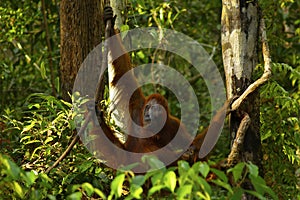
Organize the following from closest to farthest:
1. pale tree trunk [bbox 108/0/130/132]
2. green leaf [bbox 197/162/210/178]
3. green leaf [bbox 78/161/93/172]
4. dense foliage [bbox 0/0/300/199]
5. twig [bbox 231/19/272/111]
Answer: green leaf [bbox 197/162/210/178] → dense foliage [bbox 0/0/300/199] → green leaf [bbox 78/161/93/172] → twig [bbox 231/19/272/111] → pale tree trunk [bbox 108/0/130/132]

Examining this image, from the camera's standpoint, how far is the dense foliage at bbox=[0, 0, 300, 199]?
2266 mm

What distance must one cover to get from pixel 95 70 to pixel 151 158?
1944mm

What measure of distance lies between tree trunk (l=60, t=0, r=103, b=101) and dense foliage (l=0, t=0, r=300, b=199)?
19 cm

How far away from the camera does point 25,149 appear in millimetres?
3604

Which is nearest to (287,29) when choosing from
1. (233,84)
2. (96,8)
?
(96,8)

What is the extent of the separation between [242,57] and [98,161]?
1.03m

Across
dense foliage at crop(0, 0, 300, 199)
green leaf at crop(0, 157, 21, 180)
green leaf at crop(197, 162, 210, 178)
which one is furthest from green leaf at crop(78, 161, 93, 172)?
green leaf at crop(197, 162, 210, 178)

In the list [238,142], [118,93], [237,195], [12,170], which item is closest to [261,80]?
[238,142]

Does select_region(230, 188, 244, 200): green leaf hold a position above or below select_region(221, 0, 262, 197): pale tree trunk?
below

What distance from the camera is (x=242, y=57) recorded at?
131 inches

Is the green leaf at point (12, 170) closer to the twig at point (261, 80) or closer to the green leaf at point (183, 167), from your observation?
the green leaf at point (183, 167)

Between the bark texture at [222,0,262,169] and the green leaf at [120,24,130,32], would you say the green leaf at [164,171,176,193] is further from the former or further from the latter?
the green leaf at [120,24,130,32]

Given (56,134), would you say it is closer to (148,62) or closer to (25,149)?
(25,149)

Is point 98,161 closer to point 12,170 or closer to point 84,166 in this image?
point 84,166
